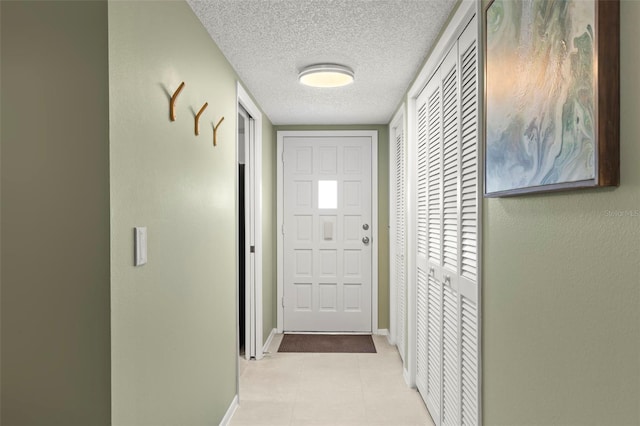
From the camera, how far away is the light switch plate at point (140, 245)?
146 cm

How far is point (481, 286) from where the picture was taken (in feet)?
5.63

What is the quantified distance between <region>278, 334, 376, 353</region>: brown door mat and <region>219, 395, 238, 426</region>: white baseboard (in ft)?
4.13

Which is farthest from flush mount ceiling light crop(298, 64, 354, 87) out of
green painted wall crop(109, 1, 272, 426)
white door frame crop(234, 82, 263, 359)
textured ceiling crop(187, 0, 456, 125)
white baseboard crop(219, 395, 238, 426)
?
white baseboard crop(219, 395, 238, 426)

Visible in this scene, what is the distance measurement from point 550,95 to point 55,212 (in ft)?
4.58

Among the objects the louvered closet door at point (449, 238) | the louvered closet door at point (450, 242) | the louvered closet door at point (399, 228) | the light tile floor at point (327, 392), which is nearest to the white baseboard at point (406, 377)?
the light tile floor at point (327, 392)

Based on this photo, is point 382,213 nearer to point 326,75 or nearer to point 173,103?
point 326,75

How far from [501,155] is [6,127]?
153 centimetres

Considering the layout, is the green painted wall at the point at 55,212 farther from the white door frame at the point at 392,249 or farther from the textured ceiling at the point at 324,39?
the white door frame at the point at 392,249

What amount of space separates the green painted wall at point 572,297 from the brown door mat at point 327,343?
265 centimetres

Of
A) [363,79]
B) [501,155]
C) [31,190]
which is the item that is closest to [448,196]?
[501,155]

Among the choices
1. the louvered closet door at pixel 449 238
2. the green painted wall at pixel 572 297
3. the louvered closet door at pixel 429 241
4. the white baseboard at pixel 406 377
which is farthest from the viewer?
the white baseboard at pixel 406 377

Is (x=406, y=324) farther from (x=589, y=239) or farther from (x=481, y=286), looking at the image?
(x=589, y=239)

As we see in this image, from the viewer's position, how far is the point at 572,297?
41.6 inches

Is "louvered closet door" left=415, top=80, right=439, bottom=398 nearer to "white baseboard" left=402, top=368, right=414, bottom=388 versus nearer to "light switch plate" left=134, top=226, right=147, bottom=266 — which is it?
"white baseboard" left=402, top=368, right=414, bottom=388
